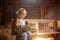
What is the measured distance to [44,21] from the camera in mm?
3459

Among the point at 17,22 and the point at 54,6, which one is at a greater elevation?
the point at 54,6

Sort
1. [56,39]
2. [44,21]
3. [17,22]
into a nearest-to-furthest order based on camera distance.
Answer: [17,22], [44,21], [56,39]

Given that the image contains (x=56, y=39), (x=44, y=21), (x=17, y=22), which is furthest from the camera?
(x=56, y=39)

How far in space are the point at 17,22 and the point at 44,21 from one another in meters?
1.06

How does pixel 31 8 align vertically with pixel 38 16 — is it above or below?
above

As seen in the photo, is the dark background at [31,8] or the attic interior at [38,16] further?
the dark background at [31,8]

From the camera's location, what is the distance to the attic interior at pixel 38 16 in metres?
3.49

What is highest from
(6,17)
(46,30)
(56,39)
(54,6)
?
(54,6)

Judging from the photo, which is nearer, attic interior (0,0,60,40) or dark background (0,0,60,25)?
attic interior (0,0,60,40)

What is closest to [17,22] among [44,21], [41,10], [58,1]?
[44,21]

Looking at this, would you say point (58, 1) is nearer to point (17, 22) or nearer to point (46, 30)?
point (46, 30)

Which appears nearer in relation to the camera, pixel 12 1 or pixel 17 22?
pixel 17 22

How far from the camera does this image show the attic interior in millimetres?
3491

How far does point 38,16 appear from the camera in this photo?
147 inches
